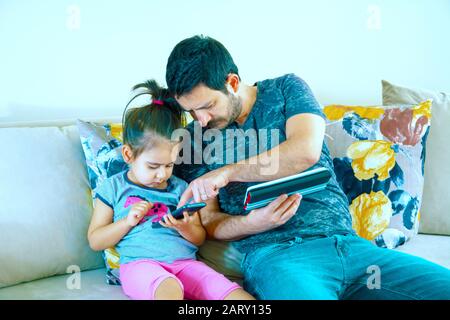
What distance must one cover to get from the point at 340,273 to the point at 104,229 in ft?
2.01

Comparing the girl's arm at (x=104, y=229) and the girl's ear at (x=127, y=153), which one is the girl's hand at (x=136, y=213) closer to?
the girl's arm at (x=104, y=229)

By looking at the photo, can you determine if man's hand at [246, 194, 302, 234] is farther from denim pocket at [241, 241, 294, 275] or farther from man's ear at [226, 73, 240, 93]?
man's ear at [226, 73, 240, 93]

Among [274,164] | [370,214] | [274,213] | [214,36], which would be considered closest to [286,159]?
[274,164]

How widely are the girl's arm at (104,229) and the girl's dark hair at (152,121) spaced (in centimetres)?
17

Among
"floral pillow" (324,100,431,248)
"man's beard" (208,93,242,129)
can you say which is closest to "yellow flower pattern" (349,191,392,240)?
"floral pillow" (324,100,431,248)

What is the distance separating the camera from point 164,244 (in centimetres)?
144

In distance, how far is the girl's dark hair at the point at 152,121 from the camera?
57.2 inches

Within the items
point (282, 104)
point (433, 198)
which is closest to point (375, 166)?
point (433, 198)

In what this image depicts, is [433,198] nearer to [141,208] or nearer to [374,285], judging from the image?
[374,285]

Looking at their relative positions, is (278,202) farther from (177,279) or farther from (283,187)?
(177,279)

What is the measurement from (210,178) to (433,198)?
0.90m

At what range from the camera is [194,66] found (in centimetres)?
141

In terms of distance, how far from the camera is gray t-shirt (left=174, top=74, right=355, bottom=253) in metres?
1.43

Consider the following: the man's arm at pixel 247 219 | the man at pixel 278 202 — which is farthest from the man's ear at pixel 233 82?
the man's arm at pixel 247 219
